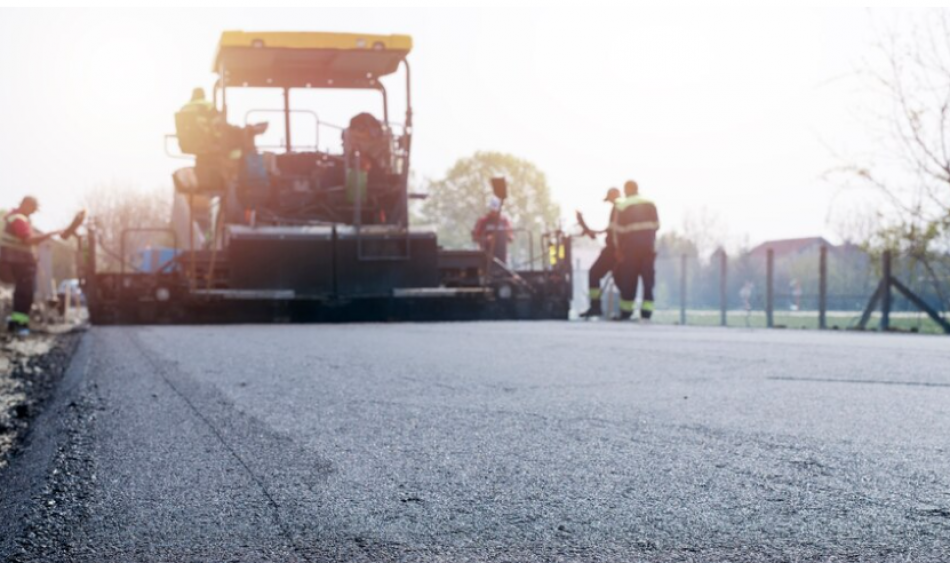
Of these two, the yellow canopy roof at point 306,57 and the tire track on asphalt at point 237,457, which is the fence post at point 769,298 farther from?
the tire track on asphalt at point 237,457

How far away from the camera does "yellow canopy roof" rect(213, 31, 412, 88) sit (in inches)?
489

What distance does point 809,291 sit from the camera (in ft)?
60.6

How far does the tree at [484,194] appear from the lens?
1588 inches

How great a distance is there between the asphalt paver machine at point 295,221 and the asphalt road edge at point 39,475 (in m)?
7.02

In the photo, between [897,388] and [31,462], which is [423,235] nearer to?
Result: [897,388]

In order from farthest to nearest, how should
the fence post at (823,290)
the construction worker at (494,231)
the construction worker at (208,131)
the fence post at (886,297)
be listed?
the fence post at (823,290), the construction worker at (494,231), the fence post at (886,297), the construction worker at (208,131)

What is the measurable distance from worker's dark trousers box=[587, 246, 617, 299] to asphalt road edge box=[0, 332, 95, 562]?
10.1 m

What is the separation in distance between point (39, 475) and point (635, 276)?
441 inches

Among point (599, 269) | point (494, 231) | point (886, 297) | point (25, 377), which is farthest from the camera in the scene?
point (599, 269)

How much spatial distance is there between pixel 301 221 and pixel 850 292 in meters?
10.3

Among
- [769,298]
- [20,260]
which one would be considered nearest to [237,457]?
[20,260]

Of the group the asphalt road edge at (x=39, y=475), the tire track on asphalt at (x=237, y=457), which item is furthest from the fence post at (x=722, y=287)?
the asphalt road edge at (x=39, y=475)

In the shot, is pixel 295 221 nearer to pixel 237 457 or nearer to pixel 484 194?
pixel 237 457

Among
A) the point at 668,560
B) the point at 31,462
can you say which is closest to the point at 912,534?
the point at 668,560
